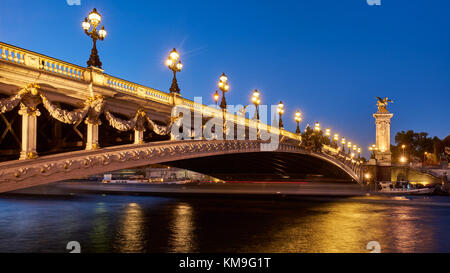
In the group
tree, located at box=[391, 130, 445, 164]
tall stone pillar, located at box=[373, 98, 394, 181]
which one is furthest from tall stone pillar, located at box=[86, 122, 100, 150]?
tree, located at box=[391, 130, 445, 164]

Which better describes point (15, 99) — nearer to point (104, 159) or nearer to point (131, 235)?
point (104, 159)

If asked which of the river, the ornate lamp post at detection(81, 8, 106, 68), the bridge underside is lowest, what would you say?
the river

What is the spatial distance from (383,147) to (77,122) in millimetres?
68862

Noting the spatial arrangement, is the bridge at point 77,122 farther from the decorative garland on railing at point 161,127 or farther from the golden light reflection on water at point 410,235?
the golden light reflection on water at point 410,235

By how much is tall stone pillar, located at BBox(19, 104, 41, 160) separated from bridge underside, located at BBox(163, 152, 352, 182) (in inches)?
1067

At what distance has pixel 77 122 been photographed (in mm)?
18484

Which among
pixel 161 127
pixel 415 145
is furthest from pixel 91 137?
pixel 415 145

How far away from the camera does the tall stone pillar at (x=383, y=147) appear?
242 feet

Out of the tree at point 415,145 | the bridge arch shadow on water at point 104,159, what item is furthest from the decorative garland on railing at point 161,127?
the tree at point 415,145

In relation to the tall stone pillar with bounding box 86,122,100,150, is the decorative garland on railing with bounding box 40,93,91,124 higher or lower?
higher

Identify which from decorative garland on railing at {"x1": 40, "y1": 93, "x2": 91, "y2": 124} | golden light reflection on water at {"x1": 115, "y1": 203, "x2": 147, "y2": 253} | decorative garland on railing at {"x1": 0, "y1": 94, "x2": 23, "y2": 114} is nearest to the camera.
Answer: decorative garland on railing at {"x1": 0, "y1": 94, "x2": 23, "y2": 114}

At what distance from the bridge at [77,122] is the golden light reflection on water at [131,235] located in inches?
123

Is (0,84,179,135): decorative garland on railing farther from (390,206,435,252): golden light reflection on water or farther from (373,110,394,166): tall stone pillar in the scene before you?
(373,110,394,166): tall stone pillar

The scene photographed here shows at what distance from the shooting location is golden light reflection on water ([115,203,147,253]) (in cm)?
1529
